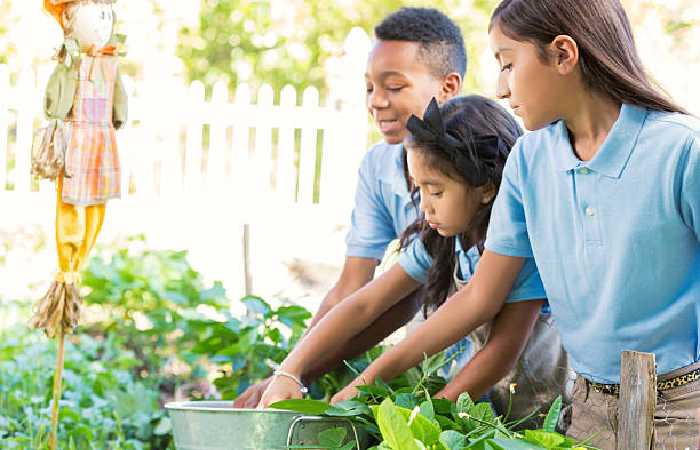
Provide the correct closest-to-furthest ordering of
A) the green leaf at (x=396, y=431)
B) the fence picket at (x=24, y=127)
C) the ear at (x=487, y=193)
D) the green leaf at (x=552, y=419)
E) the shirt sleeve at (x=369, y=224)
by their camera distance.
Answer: the green leaf at (x=396, y=431)
the green leaf at (x=552, y=419)
the ear at (x=487, y=193)
the shirt sleeve at (x=369, y=224)
the fence picket at (x=24, y=127)

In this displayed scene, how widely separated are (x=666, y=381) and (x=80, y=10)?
1.90m

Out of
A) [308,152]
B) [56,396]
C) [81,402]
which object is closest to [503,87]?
[56,396]

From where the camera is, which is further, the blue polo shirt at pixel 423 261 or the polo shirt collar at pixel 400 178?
the polo shirt collar at pixel 400 178

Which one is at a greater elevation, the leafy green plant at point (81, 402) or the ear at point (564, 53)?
the ear at point (564, 53)

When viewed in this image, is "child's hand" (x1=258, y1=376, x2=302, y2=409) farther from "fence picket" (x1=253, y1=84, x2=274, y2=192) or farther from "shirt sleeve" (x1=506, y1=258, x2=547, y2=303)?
"fence picket" (x1=253, y1=84, x2=274, y2=192)

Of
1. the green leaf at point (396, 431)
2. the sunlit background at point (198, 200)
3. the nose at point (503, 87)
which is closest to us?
the green leaf at point (396, 431)

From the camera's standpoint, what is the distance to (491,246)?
2494mm

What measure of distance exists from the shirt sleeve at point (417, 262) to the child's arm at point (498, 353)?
331 mm

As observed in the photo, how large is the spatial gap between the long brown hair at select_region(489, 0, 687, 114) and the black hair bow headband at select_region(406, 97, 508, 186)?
0.43 meters

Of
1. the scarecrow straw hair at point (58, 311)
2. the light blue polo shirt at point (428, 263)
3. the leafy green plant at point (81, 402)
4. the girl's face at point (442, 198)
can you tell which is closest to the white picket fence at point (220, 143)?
the leafy green plant at point (81, 402)

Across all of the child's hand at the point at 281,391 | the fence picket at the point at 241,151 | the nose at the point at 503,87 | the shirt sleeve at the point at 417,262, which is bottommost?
the fence picket at the point at 241,151

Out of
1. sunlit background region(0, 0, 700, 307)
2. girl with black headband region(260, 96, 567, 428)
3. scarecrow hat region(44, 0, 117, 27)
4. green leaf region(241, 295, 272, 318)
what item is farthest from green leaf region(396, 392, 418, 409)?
sunlit background region(0, 0, 700, 307)

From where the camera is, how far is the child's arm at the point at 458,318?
2.49 metres

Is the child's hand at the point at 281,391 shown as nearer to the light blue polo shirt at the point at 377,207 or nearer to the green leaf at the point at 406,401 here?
the green leaf at the point at 406,401
